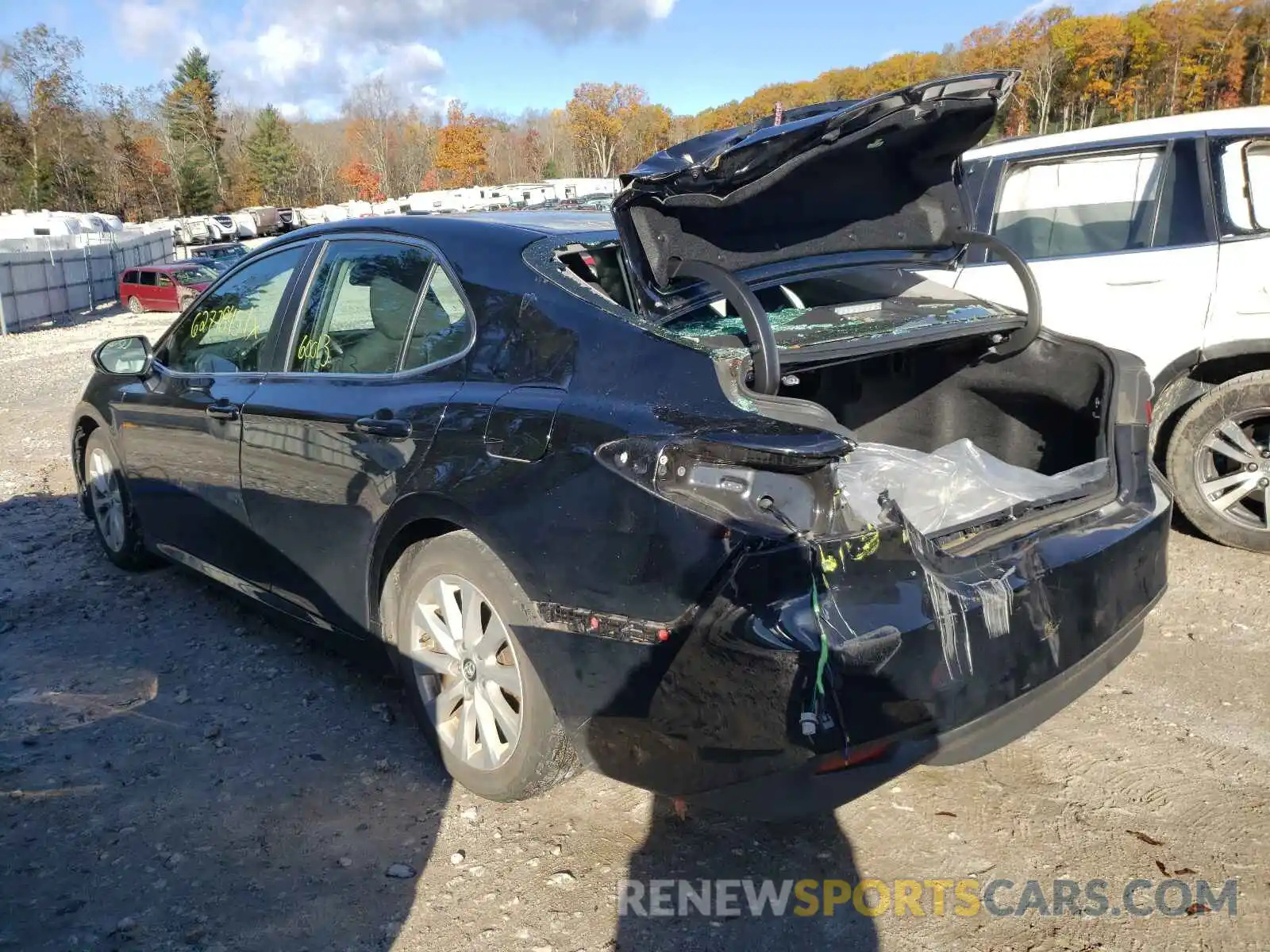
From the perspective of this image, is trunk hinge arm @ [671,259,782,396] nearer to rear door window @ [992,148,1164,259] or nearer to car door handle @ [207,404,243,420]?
car door handle @ [207,404,243,420]

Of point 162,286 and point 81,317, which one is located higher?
point 162,286

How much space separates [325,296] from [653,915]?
2414 mm

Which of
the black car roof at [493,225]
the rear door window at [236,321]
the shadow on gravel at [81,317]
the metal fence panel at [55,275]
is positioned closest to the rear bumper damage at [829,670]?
the black car roof at [493,225]

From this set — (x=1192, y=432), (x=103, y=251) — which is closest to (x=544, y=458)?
(x=1192, y=432)

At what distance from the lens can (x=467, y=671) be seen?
2857 mm

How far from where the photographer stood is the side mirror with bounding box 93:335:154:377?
458cm

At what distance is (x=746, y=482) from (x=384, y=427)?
1.31m

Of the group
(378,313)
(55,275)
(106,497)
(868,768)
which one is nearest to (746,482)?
(868,768)

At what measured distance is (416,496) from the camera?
2.84 metres

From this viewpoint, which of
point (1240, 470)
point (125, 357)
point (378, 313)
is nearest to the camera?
point (378, 313)

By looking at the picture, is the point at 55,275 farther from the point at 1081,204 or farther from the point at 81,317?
the point at 1081,204

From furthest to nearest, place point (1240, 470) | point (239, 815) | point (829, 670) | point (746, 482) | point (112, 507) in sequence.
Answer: point (112, 507) → point (1240, 470) → point (239, 815) → point (746, 482) → point (829, 670)

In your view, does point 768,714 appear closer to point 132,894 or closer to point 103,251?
point 132,894

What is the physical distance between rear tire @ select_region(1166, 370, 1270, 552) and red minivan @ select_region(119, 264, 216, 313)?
21137mm
